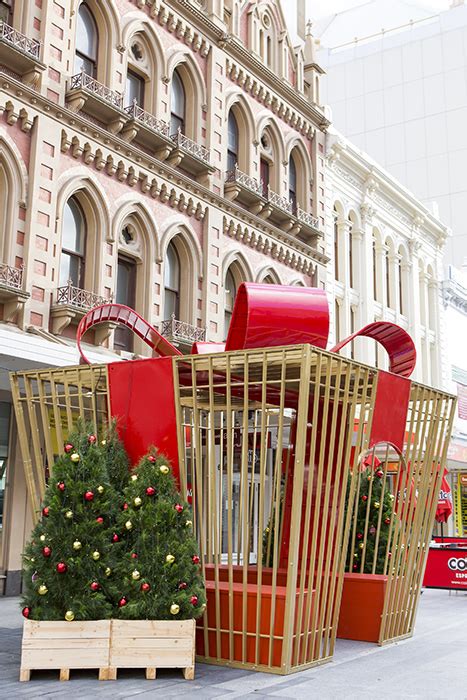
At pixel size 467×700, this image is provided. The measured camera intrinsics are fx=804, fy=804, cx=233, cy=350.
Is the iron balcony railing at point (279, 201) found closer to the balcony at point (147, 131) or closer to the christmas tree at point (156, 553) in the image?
the balcony at point (147, 131)

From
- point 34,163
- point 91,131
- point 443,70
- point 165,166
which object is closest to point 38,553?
point 34,163

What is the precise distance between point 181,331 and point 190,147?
4.61 metres

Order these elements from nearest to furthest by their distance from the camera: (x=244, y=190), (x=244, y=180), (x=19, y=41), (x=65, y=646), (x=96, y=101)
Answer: (x=65, y=646)
(x=19, y=41)
(x=96, y=101)
(x=244, y=190)
(x=244, y=180)

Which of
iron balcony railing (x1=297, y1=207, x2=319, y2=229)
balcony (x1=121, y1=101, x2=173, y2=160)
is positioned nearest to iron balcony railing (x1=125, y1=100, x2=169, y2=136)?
balcony (x1=121, y1=101, x2=173, y2=160)

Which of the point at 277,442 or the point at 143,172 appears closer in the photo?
the point at 277,442

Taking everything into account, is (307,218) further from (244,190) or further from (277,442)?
(277,442)

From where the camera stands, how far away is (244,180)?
21.2 metres

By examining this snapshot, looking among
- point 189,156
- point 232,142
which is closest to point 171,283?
point 189,156

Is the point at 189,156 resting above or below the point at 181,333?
above

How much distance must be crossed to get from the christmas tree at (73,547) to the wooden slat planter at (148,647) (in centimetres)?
29

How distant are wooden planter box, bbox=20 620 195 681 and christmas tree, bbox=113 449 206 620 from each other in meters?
0.13

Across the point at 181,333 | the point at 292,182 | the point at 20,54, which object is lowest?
the point at 181,333

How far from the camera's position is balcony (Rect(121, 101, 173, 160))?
57.0 ft

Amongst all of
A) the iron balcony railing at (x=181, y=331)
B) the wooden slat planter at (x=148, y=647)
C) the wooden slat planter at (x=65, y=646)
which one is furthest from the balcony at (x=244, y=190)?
the wooden slat planter at (x=65, y=646)
